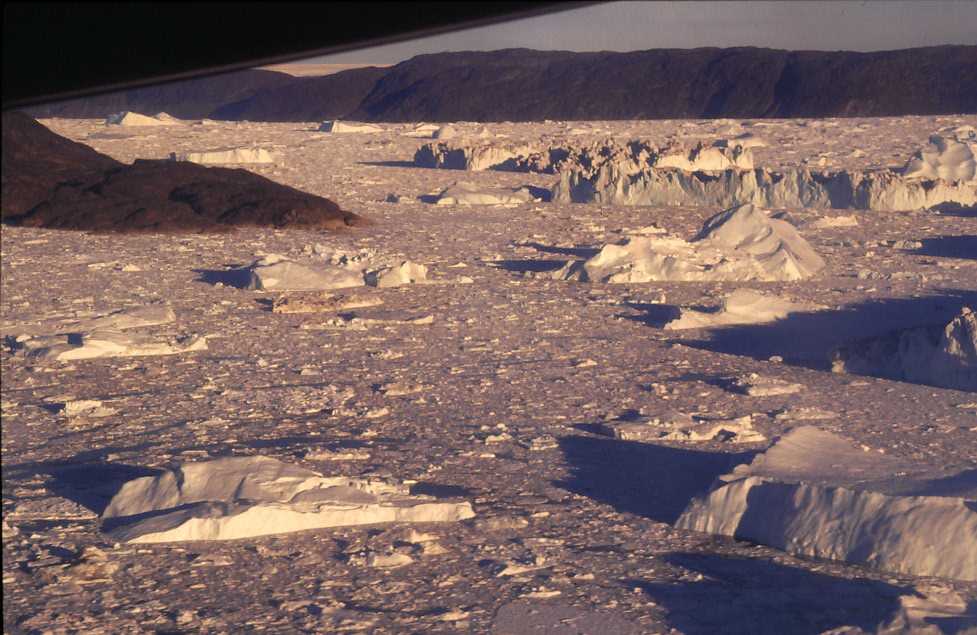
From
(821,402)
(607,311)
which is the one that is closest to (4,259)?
(607,311)

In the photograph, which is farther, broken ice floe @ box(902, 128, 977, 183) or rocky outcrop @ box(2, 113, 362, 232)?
broken ice floe @ box(902, 128, 977, 183)

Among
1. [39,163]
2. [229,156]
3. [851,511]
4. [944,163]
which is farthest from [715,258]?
[229,156]

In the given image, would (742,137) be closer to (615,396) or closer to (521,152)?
(521,152)

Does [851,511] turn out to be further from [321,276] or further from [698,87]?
[698,87]

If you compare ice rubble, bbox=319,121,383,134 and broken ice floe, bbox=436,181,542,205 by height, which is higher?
ice rubble, bbox=319,121,383,134

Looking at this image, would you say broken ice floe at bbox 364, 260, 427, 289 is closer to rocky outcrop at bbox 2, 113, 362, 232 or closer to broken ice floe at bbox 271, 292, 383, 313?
broken ice floe at bbox 271, 292, 383, 313

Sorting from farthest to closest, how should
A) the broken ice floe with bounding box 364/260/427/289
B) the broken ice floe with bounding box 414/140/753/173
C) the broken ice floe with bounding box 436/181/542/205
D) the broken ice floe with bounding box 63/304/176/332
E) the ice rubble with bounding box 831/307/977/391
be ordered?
the broken ice floe with bounding box 414/140/753/173 → the broken ice floe with bounding box 436/181/542/205 → the broken ice floe with bounding box 364/260/427/289 → the broken ice floe with bounding box 63/304/176/332 → the ice rubble with bounding box 831/307/977/391

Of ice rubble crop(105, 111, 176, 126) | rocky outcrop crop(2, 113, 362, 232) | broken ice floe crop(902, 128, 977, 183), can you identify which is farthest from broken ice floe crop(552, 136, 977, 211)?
ice rubble crop(105, 111, 176, 126)
